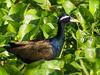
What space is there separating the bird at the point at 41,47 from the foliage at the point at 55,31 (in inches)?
2.2

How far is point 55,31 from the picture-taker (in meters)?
4.49

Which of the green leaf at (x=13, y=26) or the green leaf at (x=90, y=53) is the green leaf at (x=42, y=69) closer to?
the green leaf at (x=90, y=53)

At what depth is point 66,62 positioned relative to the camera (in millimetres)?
3639

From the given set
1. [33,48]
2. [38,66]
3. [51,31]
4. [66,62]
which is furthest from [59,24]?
[38,66]

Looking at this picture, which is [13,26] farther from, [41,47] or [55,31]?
[55,31]

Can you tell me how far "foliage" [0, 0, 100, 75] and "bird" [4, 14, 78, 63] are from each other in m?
0.06

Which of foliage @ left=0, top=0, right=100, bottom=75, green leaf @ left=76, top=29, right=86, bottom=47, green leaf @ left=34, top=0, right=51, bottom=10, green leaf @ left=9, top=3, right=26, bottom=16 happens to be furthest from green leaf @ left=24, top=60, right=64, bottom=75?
green leaf @ left=34, top=0, right=51, bottom=10

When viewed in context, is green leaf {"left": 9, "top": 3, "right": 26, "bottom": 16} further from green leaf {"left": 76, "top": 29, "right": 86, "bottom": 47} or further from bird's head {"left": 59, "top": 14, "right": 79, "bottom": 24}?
green leaf {"left": 76, "top": 29, "right": 86, "bottom": 47}

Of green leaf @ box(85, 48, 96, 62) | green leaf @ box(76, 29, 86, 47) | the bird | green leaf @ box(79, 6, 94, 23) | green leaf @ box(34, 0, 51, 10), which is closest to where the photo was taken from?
green leaf @ box(85, 48, 96, 62)

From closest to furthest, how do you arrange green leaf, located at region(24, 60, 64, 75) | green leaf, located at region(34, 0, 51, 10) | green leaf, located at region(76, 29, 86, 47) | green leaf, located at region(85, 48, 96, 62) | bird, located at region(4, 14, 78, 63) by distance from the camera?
1. green leaf, located at region(24, 60, 64, 75)
2. green leaf, located at region(85, 48, 96, 62)
3. bird, located at region(4, 14, 78, 63)
4. green leaf, located at region(76, 29, 86, 47)
5. green leaf, located at region(34, 0, 51, 10)

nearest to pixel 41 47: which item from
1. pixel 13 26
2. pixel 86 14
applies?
pixel 13 26

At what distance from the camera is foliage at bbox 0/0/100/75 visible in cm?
350

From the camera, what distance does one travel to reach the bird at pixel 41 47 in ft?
13.4

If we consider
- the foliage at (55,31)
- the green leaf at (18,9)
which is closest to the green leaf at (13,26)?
the foliage at (55,31)
